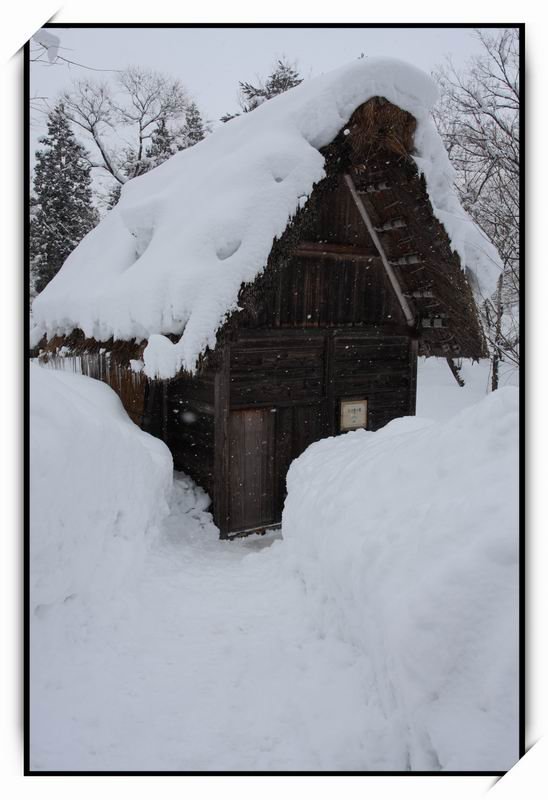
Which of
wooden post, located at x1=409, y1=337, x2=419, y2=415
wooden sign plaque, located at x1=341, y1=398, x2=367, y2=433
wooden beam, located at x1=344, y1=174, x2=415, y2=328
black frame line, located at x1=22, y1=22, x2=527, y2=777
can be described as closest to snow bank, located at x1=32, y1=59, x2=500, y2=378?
wooden beam, located at x1=344, y1=174, x2=415, y2=328

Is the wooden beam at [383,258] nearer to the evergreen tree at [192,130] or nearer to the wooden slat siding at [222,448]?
the evergreen tree at [192,130]

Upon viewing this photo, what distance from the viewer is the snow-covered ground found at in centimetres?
285

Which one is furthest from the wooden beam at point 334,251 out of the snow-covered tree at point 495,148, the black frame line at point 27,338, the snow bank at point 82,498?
the black frame line at point 27,338

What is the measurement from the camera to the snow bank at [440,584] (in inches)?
110

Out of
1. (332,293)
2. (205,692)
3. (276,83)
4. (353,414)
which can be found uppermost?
(276,83)

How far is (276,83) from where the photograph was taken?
20.4 feet

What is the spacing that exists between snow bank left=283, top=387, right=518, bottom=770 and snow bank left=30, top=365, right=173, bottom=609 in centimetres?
197

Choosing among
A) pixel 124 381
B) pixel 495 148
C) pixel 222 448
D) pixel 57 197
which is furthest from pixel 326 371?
pixel 57 197

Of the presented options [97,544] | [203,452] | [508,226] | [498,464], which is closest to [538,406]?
[498,464]

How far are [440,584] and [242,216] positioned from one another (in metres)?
4.47

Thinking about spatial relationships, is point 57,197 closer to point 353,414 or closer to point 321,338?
point 321,338

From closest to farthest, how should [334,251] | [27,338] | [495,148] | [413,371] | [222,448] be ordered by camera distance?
1. [27,338]
2. [495,148]
3. [222,448]
4. [334,251]
5. [413,371]

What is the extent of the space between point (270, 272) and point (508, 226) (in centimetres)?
249

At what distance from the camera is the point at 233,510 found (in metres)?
7.29
